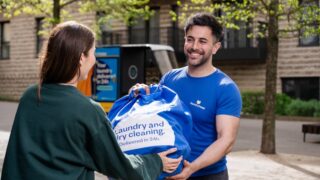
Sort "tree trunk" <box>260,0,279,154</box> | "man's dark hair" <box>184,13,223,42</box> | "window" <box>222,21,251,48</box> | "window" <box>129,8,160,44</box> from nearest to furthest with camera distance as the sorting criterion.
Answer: "man's dark hair" <box>184,13,223,42</box>, "tree trunk" <box>260,0,279,154</box>, "window" <box>222,21,251,48</box>, "window" <box>129,8,160,44</box>

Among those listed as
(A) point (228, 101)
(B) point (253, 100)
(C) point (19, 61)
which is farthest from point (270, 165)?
(C) point (19, 61)

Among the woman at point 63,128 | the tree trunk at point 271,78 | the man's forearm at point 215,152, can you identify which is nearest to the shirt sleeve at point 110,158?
the woman at point 63,128

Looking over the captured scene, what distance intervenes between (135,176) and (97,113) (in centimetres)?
34

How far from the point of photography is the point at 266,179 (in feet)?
29.1

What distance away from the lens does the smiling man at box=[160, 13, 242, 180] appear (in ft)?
10.3

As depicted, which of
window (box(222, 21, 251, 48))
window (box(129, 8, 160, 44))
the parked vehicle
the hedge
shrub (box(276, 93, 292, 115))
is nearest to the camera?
the parked vehicle

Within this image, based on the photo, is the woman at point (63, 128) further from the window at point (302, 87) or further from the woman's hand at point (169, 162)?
the window at point (302, 87)

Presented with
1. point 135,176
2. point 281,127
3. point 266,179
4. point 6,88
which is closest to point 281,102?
point 281,127

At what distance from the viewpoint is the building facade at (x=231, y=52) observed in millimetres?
26812

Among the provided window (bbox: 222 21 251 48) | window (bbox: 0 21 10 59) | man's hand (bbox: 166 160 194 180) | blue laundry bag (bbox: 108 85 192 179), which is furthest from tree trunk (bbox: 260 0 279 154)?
window (bbox: 0 21 10 59)

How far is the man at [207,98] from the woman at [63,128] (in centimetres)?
89

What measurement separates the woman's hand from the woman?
24cm

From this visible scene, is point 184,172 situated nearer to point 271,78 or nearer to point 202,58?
point 202,58

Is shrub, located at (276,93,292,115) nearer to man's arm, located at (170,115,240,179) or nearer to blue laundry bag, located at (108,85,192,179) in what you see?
man's arm, located at (170,115,240,179)
